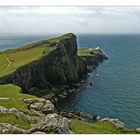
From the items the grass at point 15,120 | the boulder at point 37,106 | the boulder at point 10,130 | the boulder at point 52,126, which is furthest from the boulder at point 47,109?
the boulder at point 10,130

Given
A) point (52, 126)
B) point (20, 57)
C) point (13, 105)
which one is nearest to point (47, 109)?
point (13, 105)

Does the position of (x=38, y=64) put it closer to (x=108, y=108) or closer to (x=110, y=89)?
(x=110, y=89)

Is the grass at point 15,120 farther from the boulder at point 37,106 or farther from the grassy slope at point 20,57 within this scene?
the grassy slope at point 20,57

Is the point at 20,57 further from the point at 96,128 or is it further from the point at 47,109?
the point at 96,128

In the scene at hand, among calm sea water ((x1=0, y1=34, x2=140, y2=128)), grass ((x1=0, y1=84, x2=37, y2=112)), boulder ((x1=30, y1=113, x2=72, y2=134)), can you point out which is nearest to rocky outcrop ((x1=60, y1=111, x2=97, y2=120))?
calm sea water ((x1=0, y1=34, x2=140, y2=128))

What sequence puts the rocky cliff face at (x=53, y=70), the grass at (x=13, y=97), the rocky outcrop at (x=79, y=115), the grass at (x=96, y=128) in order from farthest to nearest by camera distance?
the rocky cliff face at (x=53, y=70), the rocky outcrop at (x=79, y=115), the grass at (x=13, y=97), the grass at (x=96, y=128)

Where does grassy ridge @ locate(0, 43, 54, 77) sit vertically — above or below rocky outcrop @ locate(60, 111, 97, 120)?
above

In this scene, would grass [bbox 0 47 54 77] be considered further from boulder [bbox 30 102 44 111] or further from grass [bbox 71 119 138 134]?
grass [bbox 71 119 138 134]
